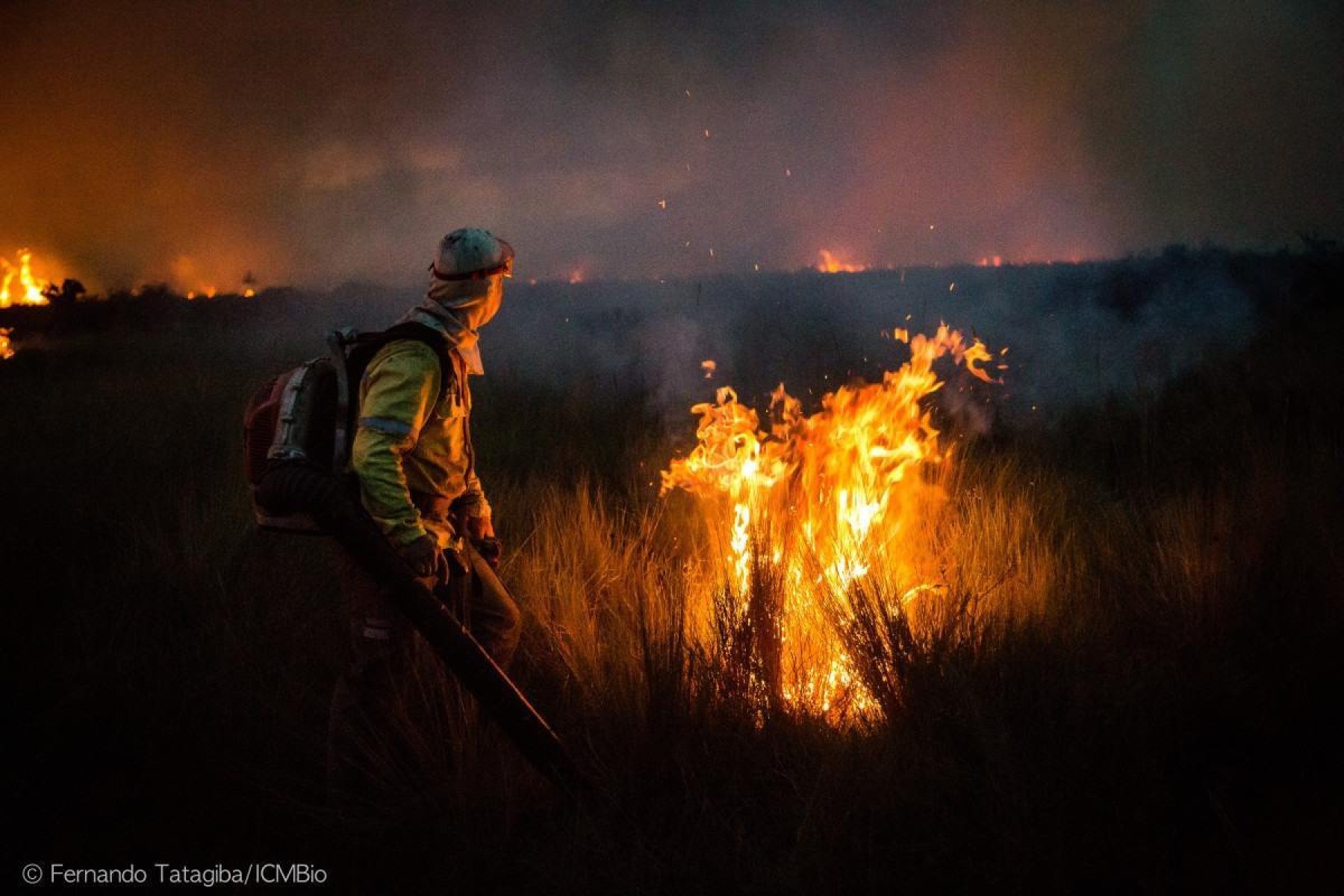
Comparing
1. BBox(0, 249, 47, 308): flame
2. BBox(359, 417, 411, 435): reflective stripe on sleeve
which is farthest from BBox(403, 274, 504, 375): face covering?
BBox(0, 249, 47, 308): flame

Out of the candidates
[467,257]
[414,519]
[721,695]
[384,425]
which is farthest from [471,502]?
[721,695]

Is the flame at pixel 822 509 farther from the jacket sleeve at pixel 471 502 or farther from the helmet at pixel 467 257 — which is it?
the helmet at pixel 467 257

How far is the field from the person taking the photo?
9.03 feet

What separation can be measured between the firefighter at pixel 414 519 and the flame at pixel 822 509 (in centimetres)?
118

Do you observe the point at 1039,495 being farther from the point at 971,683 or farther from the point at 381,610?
the point at 381,610

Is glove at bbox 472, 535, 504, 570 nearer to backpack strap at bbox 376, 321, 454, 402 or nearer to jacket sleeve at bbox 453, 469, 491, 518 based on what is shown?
jacket sleeve at bbox 453, 469, 491, 518

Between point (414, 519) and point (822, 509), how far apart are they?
2.35 m

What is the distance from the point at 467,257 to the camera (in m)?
3.23

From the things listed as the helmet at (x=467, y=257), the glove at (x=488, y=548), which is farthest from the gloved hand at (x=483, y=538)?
the helmet at (x=467, y=257)

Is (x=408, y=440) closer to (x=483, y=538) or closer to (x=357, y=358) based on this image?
(x=357, y=358)

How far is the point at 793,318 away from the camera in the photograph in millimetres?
16828

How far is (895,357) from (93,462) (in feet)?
30.9

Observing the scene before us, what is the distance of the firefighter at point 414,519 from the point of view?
2.82 m

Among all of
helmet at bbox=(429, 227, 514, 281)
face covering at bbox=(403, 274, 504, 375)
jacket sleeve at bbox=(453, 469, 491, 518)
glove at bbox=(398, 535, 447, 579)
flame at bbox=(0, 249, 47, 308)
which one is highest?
flame at bbox=(0, 249, 47, 308)
